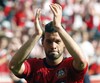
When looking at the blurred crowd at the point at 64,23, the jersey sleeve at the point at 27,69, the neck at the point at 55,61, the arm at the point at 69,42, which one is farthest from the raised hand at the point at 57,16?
the blurred crowd at the point at 64,23

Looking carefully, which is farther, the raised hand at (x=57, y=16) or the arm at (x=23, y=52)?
the arm at (x=23, y=52)

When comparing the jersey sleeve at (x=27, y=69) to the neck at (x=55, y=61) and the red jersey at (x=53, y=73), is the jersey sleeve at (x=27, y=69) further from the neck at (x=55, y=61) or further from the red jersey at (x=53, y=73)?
the neck at (x=55, y=61)

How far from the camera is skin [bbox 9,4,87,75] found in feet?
16.2

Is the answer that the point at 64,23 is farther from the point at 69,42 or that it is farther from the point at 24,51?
the point at 69,42

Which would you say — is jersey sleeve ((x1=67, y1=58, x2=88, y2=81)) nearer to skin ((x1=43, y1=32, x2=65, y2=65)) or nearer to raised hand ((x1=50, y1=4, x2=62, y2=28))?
skin ((x1=43, y1=32, x2=65, y2=65))

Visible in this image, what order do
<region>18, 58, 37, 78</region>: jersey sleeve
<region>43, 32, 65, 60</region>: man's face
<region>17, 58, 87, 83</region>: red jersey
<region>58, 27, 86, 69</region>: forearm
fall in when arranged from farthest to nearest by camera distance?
<region>18, 58, 37, 78</region>: jersey sleeve, <region>17, 58, 87, 83</region>: red jersey, <region>43, 32, 65, 60</region>: man's face, <region>58, 27, 86, 69</region>: forearm

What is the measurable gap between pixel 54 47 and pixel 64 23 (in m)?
8.30

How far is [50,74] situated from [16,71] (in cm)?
36

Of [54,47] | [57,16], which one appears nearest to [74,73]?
[54,47]

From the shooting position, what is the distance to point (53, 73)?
17.3 feet

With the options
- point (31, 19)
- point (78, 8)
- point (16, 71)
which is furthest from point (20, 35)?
point (16, 71)

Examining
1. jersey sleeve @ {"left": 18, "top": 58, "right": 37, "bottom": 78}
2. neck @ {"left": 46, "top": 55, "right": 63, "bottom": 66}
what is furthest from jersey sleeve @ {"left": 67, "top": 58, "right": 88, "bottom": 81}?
jersey sleeve @ {"left": 18, "top": 58, "right": 37, "bottom": 78}

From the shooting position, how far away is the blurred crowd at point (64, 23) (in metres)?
12.2

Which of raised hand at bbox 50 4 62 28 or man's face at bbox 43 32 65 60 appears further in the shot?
man's face at bbox 43 32 65 60
